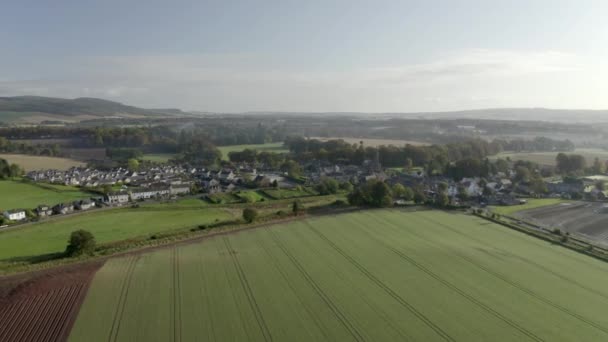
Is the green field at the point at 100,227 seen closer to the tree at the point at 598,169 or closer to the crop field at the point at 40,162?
the crop field at the point at 40,162

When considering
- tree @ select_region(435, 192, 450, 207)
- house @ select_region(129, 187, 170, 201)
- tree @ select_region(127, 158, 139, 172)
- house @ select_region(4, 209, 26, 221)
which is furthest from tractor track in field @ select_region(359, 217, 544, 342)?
tree @ select_region(127, 158, 139, 172)

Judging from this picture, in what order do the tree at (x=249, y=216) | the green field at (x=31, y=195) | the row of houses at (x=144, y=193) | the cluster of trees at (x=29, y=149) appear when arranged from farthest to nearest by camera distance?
1. the cluster of trees at (x=29, y=149)
2. the row of houses at (x=144, y=193)
3. the green field at (x=31, y=195)
4. the tree at (x=249, y=216)

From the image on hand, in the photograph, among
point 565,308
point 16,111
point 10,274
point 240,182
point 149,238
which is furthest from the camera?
point 16,111

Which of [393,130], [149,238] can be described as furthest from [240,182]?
[393,130]

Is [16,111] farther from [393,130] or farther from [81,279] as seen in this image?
[81,279]

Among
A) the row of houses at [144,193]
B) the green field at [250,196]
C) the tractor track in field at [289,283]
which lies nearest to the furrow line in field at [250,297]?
the tractor track in field at [289,283]
